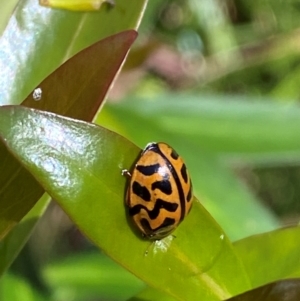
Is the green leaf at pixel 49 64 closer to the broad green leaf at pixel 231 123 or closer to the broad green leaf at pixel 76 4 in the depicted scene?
the broad green leaf at pixel 76 4

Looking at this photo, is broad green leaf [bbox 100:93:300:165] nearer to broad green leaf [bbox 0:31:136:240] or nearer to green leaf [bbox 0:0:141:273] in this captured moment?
green leaf [bbox 0:0:141:273]

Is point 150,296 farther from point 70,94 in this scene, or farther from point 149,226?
point 70,94

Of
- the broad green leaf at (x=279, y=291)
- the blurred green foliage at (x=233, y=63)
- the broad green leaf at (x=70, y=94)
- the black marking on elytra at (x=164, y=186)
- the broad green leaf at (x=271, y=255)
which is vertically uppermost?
the broad green leaf at (x=70, y=94)

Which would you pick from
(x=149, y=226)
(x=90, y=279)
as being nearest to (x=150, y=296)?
(x=149, y=226)

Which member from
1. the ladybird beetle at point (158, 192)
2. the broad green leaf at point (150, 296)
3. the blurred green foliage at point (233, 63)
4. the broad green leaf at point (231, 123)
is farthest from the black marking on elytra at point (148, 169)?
the blurred green foliage at point (233, 63)

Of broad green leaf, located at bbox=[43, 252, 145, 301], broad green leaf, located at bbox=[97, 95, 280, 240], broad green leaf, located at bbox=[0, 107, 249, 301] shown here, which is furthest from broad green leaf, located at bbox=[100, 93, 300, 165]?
broad green leaf, located at bbox=[0, 107, 249, 301]

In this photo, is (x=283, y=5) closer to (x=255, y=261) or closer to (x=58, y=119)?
(x=255, y=261)
